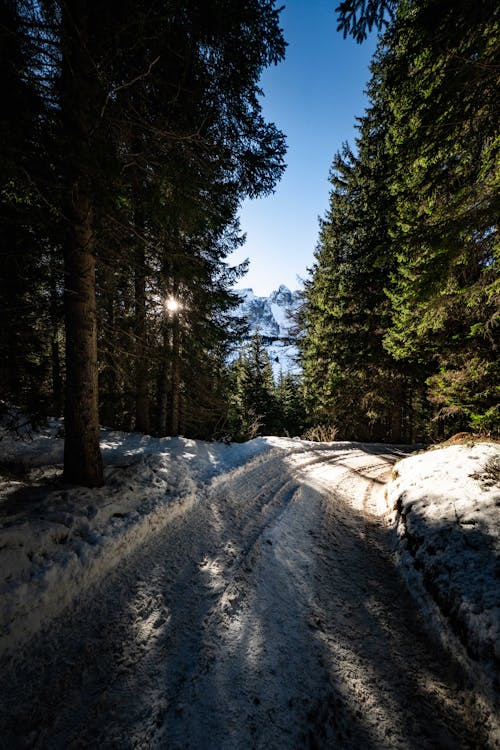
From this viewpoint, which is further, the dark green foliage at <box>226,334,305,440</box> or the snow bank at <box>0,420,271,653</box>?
the dark green foliage at <box>226,334,305,440</box>

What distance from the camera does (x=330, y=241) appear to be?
50.9 ft

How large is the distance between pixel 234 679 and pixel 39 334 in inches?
271

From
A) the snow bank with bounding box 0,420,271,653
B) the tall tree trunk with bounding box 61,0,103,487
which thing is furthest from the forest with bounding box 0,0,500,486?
the snow bank with bounding box 0,420,271,653

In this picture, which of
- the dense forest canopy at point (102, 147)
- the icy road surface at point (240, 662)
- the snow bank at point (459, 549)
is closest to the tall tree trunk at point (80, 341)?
the dense forest canopy at point (102, 147)

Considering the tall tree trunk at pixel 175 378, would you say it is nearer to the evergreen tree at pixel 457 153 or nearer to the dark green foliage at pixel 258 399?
the evergreen tree at pixel 457 153

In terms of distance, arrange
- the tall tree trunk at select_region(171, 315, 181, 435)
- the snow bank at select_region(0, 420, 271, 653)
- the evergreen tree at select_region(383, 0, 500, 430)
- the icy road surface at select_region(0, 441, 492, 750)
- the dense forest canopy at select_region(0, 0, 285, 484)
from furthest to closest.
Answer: the tall tree trunk at select_region(171, 315, 181, 435), the evergreen tree at select_region(383, 0, 500, 430), the dense forest canopy at select_region(0, 0, 285, 484), the snow bank at select_region(0, 420, 271, 653), the icy road surface at select_region(0, 441, 492, 750)

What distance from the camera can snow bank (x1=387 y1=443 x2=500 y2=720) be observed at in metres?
2.55

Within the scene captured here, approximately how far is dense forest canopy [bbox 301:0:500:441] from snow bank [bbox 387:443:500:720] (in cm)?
267

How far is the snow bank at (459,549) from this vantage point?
8.38 feet

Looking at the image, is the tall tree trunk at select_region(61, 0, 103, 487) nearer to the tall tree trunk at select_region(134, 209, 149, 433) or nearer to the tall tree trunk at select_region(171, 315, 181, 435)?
the tall tree trunk at select_region(134, 209, 149, 433)

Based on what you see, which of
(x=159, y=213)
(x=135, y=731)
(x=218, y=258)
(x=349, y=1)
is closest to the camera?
(x=135, y=731)

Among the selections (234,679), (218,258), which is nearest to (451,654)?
(234,679)

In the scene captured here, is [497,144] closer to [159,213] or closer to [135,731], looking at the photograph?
[159,213]

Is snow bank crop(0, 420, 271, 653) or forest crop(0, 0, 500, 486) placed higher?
forest crop(0, 0, 500, 486)
